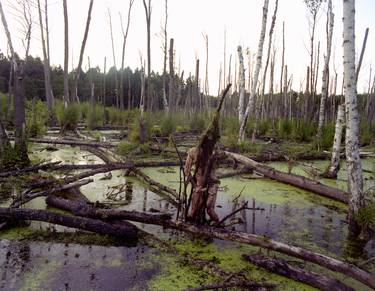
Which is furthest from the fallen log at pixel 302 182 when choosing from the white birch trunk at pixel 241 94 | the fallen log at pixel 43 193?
the white birch trunk at pixel 241 94

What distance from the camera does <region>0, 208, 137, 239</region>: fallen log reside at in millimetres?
3582

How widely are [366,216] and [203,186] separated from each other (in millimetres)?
1929

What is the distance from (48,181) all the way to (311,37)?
13.6 meters

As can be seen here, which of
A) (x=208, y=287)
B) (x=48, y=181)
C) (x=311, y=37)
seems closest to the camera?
(x=208, y=287)

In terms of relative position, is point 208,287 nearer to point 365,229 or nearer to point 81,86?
point 365,229

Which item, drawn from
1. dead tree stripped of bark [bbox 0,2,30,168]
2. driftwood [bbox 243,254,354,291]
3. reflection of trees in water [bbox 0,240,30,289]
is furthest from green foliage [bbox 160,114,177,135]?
driftwood [bbox 243,254,354,291]

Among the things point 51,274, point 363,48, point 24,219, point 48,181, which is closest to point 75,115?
point 48,181

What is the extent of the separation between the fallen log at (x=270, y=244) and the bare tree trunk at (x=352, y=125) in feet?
4.77

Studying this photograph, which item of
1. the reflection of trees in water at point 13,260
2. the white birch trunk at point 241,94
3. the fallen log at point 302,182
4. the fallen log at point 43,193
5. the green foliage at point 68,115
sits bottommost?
the reflection of trees in water at point 13,260

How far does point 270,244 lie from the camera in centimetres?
314

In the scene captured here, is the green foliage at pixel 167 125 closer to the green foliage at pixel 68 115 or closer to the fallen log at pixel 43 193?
the green foliage at pixel 68 115

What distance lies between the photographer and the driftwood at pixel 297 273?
8.75ft

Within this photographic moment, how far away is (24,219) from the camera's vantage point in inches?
149

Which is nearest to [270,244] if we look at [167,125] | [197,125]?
[167,125]
